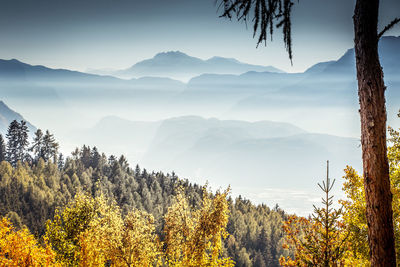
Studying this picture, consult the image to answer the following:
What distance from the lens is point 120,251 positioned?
973 inches

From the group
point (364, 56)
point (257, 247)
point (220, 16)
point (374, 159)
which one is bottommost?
point (257, 247)

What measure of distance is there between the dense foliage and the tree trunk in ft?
330

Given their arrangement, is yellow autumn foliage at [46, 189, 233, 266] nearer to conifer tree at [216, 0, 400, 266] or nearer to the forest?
the forest

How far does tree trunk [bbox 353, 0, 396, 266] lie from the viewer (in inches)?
272

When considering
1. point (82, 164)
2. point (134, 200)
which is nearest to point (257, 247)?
point (134, 200)

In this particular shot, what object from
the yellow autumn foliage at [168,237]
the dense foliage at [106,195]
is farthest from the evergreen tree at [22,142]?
the yellow autumn foliage at [168,237]

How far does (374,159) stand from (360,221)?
12.2 m

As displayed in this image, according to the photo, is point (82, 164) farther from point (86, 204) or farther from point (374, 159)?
point (374, 159)

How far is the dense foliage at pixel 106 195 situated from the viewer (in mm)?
123750

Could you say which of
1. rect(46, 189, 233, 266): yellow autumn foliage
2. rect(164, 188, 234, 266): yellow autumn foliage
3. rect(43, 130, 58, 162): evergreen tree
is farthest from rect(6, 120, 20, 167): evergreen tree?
rect(164, 188, 234, 266): yellow autumn foliage

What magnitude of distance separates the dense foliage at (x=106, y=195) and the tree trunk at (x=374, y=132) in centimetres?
10056

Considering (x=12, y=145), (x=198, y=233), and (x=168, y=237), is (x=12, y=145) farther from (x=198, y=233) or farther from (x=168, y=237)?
(x=198, y=233)

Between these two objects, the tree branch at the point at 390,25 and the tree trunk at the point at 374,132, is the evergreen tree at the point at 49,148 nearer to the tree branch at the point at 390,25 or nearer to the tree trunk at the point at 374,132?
the tree trunk at the point at 374,132

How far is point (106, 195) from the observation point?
4530 inches
